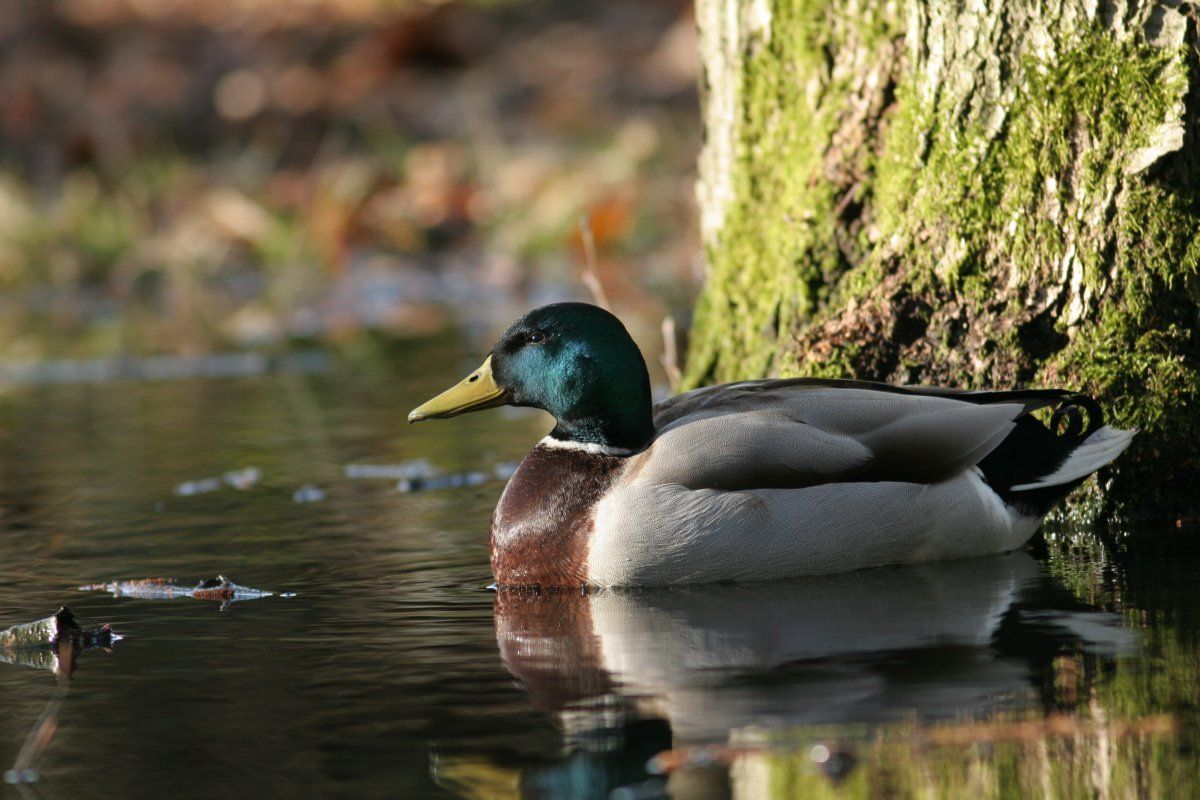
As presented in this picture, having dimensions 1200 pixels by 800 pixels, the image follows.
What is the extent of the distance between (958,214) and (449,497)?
6.91 feet

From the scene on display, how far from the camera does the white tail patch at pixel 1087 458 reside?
534 centimetres

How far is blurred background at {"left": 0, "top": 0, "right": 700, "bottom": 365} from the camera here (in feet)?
42.7

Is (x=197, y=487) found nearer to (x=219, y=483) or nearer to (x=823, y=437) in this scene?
(x=219, y=483)

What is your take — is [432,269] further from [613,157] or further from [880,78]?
[880,78]

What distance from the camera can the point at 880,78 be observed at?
613 centimetres

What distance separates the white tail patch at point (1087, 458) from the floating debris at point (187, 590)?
2.14 metres

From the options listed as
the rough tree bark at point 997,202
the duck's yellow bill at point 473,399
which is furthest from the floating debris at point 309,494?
the rough tree bark at point 997,202

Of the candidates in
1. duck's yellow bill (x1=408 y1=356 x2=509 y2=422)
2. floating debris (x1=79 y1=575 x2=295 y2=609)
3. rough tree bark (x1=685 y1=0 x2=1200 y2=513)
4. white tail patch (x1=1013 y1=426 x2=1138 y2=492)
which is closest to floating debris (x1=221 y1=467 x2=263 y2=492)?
duck's yellow bill (x1=408 y1=356 x2=509 y2=422)

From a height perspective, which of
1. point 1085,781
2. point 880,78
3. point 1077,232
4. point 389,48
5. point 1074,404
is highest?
point 389,48

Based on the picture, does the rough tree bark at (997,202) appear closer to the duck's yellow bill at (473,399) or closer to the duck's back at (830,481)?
the duck's back at (830,481)

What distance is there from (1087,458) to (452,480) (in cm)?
260

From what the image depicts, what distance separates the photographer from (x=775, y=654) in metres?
4.27

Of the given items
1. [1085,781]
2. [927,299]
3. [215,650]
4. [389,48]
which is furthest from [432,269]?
[1085,781]

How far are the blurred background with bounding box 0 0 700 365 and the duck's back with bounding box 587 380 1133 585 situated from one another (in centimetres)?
516
